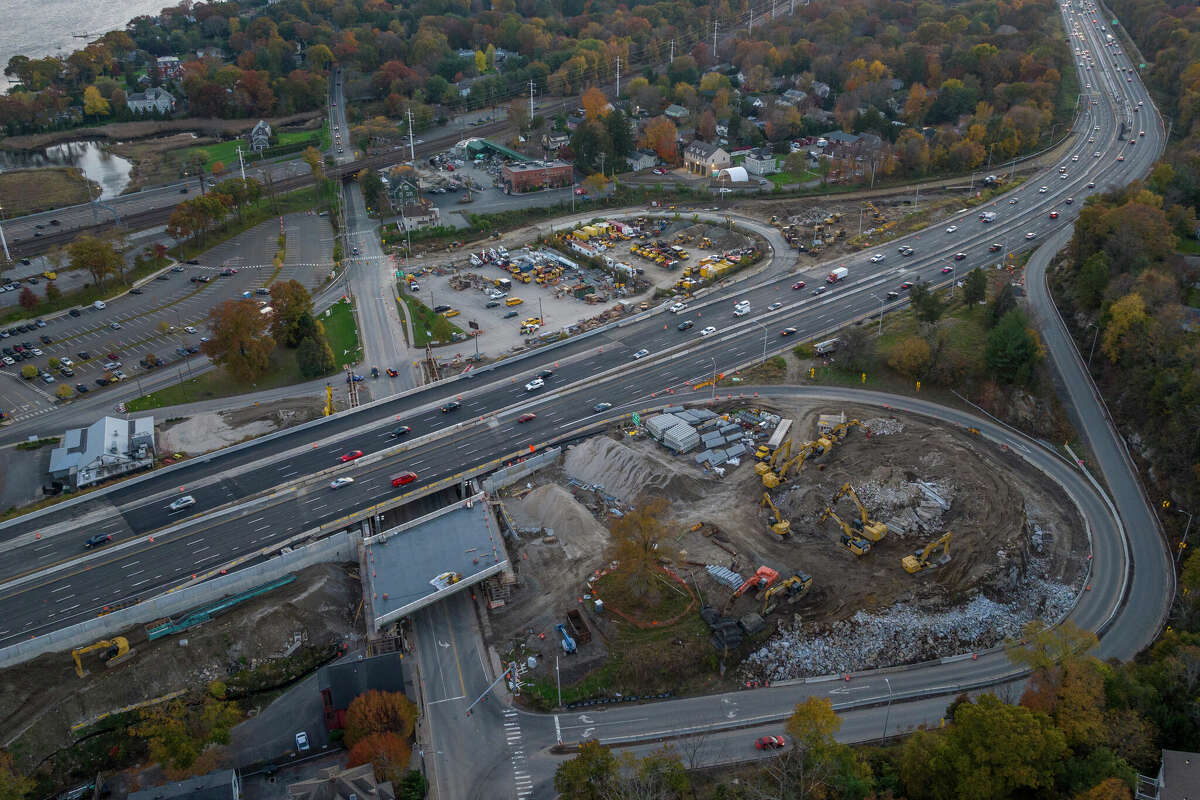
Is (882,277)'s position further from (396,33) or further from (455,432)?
(396,33)

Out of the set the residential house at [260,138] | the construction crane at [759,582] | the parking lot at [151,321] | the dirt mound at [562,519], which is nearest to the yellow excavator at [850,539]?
the construction crane at [759,582]

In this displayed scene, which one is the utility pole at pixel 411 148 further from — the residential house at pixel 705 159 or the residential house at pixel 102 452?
the residential house at pixel 102 452

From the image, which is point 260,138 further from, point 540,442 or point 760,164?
point 540,442

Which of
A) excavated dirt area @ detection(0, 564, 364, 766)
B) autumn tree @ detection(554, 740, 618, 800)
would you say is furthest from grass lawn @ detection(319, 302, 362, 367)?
autumn tree @ detection(554, 740, 618, 800)

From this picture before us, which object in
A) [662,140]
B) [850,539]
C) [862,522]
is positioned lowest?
[850,539]

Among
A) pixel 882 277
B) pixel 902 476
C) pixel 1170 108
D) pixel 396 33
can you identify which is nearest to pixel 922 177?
pixel 882 277

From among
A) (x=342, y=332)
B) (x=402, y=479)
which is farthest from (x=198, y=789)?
(x=342, y=332)
